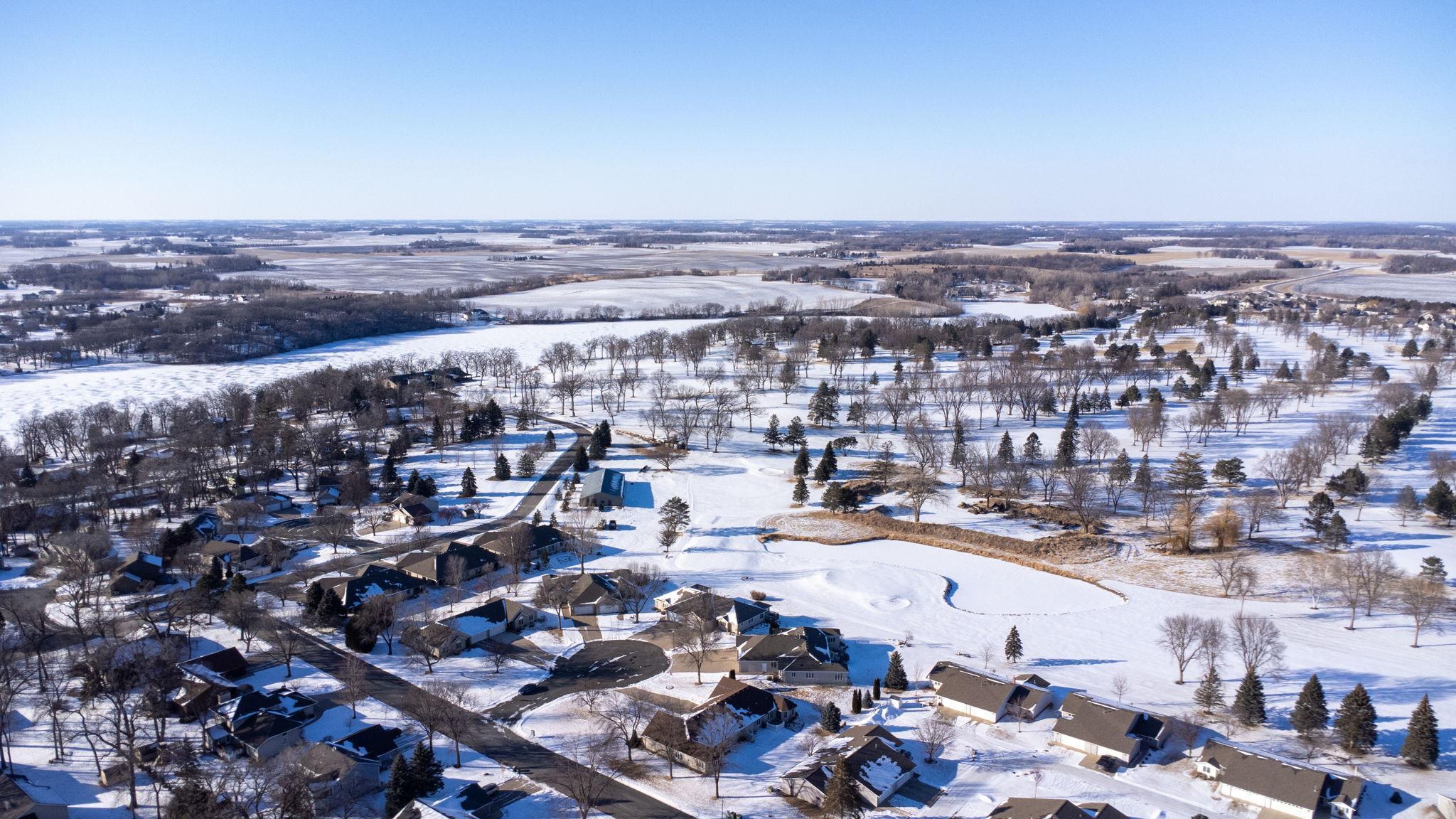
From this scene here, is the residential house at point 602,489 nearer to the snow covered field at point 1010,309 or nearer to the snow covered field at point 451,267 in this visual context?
the snow covered field at point 1010,309

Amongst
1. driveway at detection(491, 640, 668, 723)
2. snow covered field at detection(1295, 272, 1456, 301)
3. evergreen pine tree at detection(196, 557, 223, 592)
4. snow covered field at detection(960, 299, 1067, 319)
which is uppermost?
snow covered field at detection(1295, 272, 1456, 301)

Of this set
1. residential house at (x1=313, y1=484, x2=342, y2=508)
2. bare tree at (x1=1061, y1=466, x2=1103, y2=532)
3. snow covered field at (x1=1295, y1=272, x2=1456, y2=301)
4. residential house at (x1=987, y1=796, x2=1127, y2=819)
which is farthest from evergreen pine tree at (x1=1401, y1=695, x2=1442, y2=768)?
snow covered field at (x1=1295, y1=272, x2=1456, y2=301)

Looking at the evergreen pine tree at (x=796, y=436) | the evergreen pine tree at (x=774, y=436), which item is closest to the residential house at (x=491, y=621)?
the evergreen pine tree at (x=796, y=436)

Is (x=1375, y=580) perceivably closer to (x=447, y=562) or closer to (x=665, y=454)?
(x=447, y=562)

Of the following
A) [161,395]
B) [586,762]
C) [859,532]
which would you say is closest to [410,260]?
[161,395]

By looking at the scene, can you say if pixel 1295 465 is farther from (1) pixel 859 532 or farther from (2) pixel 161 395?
(2) pixel 161 395

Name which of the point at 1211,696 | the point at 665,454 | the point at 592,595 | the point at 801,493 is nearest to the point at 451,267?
the point at 665,454

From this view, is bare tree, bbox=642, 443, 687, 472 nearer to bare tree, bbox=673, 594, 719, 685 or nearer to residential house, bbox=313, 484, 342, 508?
residential house, bbox=313, 484, 342, 508
